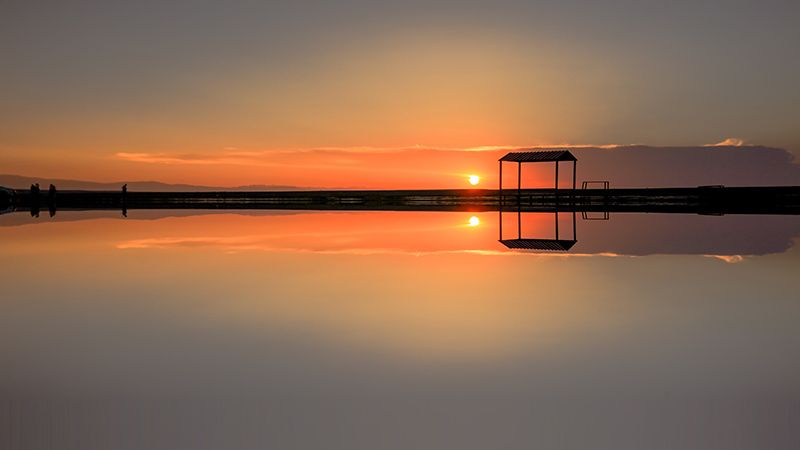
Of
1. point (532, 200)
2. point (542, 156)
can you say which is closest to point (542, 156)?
point (542, 156)

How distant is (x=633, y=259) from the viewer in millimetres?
19984

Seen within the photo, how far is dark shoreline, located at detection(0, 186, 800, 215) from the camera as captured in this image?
46188mm

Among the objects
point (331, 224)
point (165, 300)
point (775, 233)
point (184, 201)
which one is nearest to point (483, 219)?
point (331, 224)

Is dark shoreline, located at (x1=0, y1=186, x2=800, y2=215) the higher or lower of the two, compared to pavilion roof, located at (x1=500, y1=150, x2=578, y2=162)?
lower

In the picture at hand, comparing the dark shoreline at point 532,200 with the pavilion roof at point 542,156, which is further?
the dark shoreline at point 532,200

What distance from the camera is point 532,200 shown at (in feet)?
190

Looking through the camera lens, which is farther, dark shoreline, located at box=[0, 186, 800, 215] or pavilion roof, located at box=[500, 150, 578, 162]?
dark shoreline, located at box=[0, 186, 800, 215]

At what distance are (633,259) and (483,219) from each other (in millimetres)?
17945

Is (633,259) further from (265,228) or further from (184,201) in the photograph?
(184,201)

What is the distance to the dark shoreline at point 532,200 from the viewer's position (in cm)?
4619

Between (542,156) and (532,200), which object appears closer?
(542,156)

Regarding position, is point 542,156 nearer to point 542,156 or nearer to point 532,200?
point 542,156

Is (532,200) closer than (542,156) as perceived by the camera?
No

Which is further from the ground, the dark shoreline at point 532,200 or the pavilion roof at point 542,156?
the pavilion roof at point 542,156
